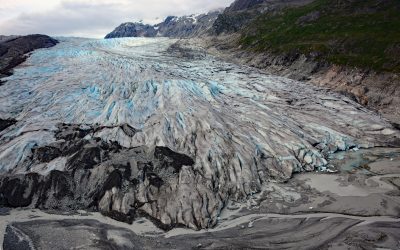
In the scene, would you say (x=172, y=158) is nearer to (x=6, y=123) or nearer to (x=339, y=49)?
(x=6, y=123)

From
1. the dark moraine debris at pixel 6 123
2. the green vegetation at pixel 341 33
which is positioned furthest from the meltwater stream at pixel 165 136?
the green vegetation at pixel 341 33

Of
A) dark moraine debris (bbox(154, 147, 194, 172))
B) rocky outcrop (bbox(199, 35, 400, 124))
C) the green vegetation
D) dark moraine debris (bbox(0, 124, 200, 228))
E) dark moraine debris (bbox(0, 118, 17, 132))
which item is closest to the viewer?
dark moraine debris (bbox(0, 124, 200, 228))

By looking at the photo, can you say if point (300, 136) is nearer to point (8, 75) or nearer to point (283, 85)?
point (283, 85)

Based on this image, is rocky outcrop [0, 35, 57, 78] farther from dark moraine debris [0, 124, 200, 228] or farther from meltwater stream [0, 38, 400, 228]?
dark moraine debris [0, 124, 200, 228]

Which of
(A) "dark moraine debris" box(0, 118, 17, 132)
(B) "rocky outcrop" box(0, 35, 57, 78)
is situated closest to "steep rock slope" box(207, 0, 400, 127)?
(A) "dark moraine debris" box(0, 118, 17, 132)

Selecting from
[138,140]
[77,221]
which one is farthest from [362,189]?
[77,221]

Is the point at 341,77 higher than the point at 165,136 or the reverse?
higher

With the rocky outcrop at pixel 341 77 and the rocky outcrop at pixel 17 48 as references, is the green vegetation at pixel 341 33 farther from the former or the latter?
the rocky outcrop at pixel 17 48

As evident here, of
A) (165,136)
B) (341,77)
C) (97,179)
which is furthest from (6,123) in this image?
(341,77)
